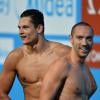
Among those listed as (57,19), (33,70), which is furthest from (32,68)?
(57,19)

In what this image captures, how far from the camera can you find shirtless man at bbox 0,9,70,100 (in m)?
3.71

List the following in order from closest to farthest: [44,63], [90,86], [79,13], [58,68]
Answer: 1. [58,68]
2. [90,86]
3. [44,63]
4. [79,13]

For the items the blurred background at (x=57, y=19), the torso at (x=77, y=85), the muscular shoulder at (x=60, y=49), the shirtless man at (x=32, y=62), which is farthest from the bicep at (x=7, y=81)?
the blurred background at (x=57, y=19)

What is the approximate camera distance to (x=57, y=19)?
460 cm

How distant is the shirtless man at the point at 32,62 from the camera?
371 centimetres

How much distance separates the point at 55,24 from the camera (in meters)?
4.61

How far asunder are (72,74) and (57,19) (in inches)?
59.6

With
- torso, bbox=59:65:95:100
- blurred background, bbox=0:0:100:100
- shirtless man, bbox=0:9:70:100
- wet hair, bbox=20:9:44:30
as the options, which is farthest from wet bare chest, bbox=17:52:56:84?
blurred background, bbox=0:0:100:100

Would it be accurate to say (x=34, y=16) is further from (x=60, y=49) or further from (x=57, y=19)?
(x=57, y=19)

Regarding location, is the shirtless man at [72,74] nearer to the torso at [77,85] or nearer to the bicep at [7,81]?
the torso at [77,85]

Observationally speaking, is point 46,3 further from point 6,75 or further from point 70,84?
point 70,84

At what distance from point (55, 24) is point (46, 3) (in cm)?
18

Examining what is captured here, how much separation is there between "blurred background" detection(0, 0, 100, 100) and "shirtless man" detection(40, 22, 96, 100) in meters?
1.34

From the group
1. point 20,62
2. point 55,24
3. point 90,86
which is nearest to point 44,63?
point 20,62
